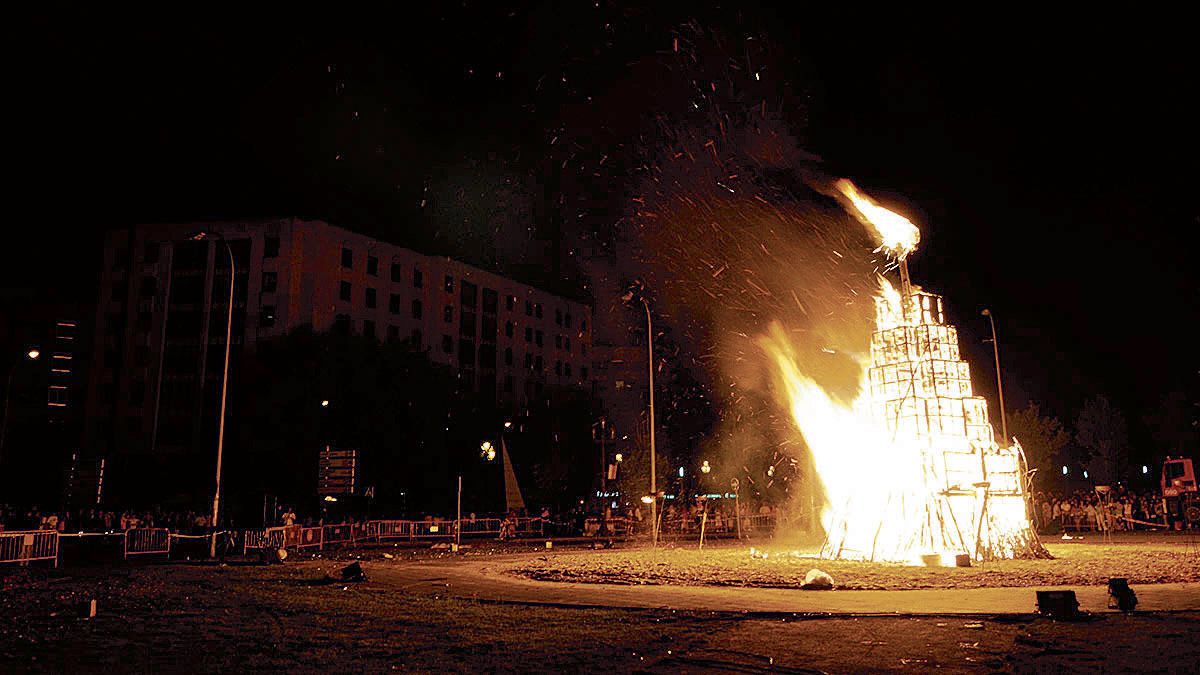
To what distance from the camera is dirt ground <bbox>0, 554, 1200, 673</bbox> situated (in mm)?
9953

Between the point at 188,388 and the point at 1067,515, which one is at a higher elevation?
the point at 188,388

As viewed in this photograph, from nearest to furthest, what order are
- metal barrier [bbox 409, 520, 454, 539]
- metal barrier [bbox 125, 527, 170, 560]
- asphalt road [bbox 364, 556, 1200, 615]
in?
1. asphalt road [bbox 364, 556, 1200, 615]
2. metal barrier [bbox 125, 527, 170, 560]
3. metal barrier [bbox 409, 520, 454, 539]

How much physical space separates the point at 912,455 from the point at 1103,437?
9776 cm

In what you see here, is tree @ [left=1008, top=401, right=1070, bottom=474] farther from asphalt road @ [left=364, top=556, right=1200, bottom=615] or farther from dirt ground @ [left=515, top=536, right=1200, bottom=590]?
asphalt road @ [left=364, top=556, right=1200, bottom=615]

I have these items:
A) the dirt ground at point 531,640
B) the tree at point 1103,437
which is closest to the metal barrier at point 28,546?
the dirt ground at point 531,640

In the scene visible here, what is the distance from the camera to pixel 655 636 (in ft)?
39.4

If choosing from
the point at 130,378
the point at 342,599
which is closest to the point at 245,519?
the point at 130,378

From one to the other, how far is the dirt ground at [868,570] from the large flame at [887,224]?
31.4 feet

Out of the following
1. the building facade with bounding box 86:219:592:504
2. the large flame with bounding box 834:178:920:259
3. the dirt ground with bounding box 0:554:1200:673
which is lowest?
the dirt ground with bounding box 0:554:1200:673

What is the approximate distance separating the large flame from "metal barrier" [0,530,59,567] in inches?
1066

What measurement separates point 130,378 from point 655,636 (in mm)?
79297

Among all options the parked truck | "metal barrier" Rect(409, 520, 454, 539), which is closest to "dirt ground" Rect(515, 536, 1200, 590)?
the parked truck

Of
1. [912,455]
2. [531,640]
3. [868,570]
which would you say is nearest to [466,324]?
[912,455]

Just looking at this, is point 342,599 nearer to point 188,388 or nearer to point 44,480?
point 44,480
